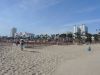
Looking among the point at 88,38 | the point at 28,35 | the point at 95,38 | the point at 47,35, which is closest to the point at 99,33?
the point at 95,38

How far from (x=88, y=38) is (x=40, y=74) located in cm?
7438

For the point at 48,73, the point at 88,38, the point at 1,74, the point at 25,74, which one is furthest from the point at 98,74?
the point at 88,38

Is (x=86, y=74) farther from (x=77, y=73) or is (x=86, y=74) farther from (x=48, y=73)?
(x=48, y=73)

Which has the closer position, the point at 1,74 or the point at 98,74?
the point at 1,74

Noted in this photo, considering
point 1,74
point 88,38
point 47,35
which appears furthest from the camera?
point 47,35

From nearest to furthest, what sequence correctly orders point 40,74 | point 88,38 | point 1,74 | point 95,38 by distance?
point 1,74, point 40,74, point 88,38, point 95,38

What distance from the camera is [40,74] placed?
369 inches

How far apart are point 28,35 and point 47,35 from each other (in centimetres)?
1265

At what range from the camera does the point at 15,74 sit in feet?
29.2

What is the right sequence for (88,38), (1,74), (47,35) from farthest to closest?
(47,35), (88,38), (1,74)

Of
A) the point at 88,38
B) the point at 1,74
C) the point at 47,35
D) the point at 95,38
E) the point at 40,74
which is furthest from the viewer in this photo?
the point at 47,35

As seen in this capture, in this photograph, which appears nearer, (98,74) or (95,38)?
(98,74)

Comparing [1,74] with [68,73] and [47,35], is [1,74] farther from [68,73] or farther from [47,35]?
[47,35]

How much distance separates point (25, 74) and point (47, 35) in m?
90.6
